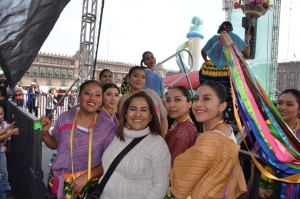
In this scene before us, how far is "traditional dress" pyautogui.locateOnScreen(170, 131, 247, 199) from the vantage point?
1.44 meters

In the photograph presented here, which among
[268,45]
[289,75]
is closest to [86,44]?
[268,45]

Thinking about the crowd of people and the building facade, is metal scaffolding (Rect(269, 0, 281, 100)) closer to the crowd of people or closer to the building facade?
the crowd of people

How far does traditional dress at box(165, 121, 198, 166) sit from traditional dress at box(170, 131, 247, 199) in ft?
1.21

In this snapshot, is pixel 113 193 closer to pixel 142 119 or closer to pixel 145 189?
pixel 145 189

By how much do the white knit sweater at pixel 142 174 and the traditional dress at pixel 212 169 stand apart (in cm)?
25

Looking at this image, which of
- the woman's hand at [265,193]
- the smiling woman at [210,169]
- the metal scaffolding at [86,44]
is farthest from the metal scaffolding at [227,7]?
the smiling woman at [210,169]

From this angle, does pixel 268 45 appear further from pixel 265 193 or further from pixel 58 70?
pixel 58 70

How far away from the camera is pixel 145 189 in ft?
5.85

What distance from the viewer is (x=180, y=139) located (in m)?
1.94

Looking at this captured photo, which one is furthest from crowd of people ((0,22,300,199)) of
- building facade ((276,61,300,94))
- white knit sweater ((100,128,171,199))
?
building facade ((276,61,300,94))

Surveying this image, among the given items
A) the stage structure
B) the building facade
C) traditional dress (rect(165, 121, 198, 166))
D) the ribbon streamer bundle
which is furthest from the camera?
the building facade

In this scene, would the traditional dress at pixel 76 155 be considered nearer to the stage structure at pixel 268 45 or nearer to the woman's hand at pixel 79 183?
the woman's hand at pixel 79 183

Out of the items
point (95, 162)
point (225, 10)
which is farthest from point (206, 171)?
point (225, 10)

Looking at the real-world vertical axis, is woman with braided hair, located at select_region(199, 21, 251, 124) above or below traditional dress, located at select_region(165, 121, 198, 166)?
above
